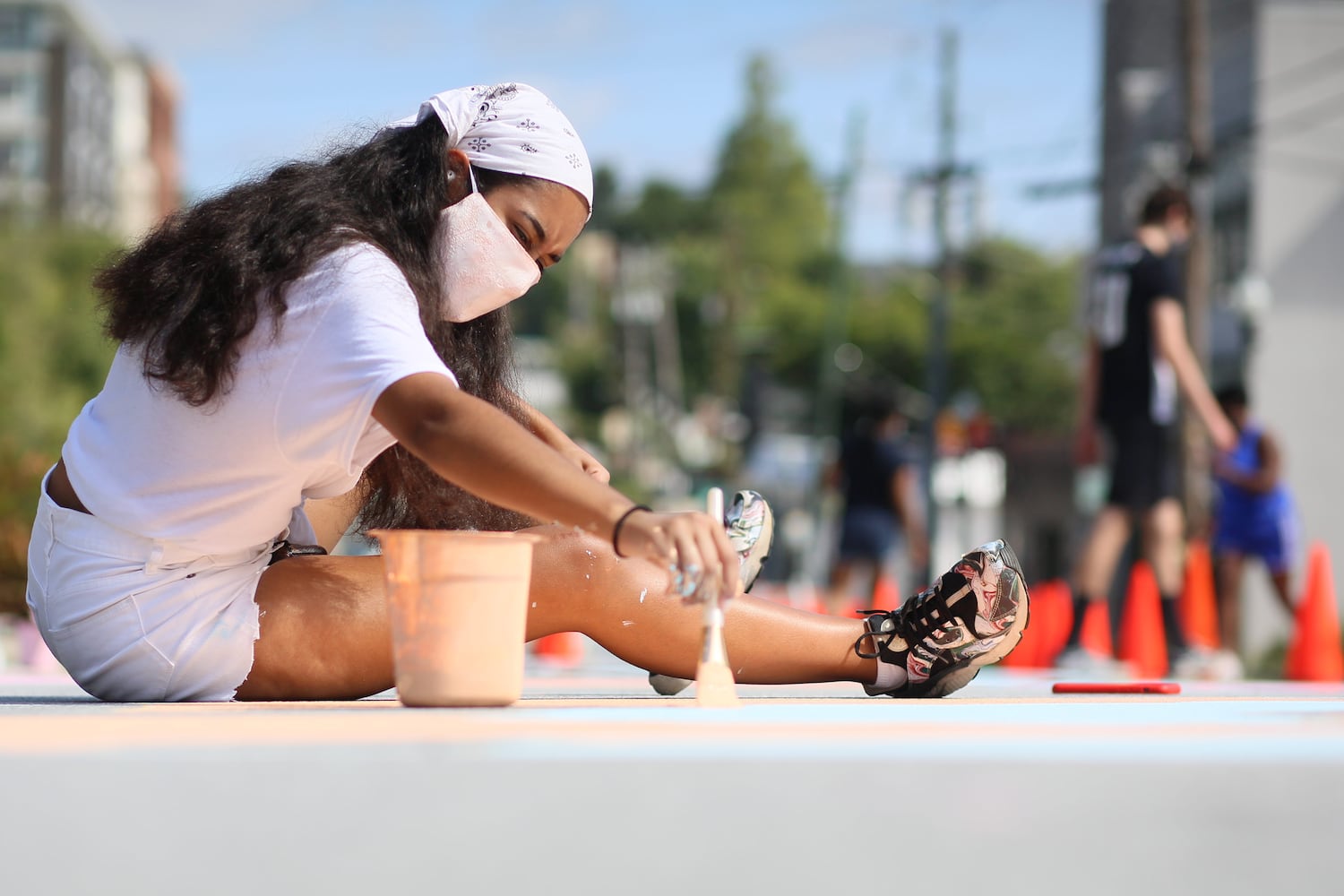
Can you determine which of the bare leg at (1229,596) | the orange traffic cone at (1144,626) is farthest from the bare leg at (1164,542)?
the bare leg at (1229,596)

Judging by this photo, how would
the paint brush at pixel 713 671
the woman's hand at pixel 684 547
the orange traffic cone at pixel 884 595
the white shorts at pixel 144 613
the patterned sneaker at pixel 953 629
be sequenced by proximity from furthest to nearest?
1. the orange traffic cone at pixel 884 595
2. the patterned sneaker at pixel 953 629
3. the white shorts at pixel 144 613
4. the paint brush at pixel 713 671
5. the woman's hand at pixel 684 547

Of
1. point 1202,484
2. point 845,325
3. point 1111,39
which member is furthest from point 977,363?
point 1202,484

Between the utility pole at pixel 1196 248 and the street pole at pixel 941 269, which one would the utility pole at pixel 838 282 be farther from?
the utility pole at pixel 1196 248

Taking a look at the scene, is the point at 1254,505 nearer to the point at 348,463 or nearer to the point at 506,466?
the point at 348,463

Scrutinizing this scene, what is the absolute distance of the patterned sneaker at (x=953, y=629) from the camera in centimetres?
332

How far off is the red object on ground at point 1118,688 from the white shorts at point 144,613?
1889 millimetres

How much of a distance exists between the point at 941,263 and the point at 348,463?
100 ft

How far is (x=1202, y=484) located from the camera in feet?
53.5

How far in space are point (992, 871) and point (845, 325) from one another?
63.6 m

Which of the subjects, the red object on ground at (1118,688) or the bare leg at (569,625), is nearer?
the bare leg at (569,625)

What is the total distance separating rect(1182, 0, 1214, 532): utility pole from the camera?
15.6m

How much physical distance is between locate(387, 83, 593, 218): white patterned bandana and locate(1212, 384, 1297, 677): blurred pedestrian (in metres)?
8.71

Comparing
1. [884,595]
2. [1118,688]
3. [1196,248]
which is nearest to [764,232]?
[1196,248]

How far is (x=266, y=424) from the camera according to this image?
2.86 m
